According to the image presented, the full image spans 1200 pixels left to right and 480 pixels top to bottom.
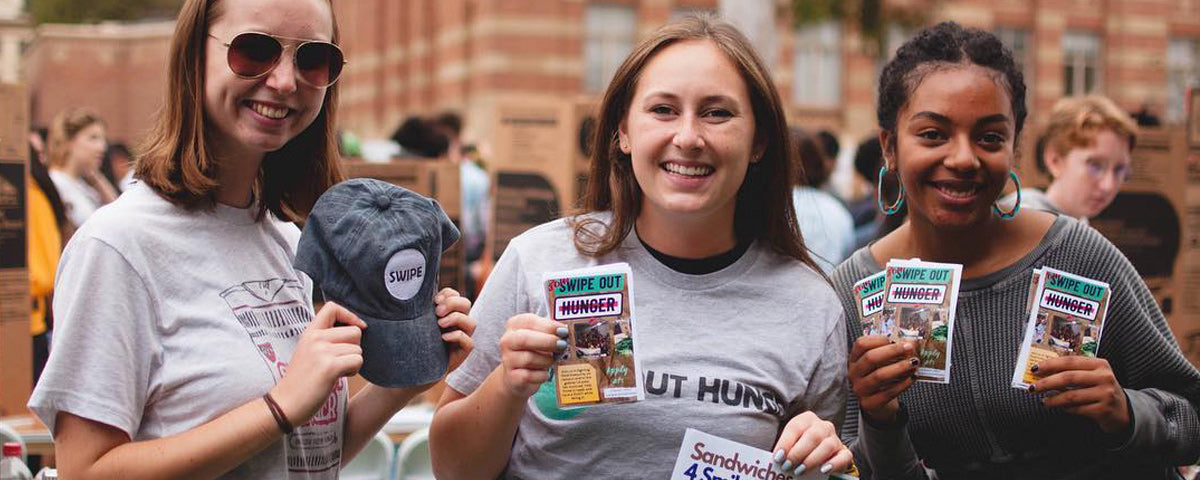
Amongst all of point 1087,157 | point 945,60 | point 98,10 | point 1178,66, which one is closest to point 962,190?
point 945,60

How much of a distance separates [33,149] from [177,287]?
14.8ft

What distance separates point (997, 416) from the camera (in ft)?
7.55

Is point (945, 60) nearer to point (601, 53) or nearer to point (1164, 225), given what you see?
point (1164, 225)

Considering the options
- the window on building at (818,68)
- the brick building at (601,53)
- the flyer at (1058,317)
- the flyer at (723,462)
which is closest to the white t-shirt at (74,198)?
the flyer at (723,462)

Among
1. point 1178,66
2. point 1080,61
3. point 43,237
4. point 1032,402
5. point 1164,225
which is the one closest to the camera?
point 1032,402

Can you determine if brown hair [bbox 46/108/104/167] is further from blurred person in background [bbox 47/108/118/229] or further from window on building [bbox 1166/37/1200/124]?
window on building [bbox 1166/37/1200/124]

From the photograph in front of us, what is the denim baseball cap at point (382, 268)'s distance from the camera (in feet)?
6.01

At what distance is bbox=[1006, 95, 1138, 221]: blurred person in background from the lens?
419 centimetres

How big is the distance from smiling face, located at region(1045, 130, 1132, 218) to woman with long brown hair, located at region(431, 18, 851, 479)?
2421 millimetres

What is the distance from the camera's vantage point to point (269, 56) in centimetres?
193

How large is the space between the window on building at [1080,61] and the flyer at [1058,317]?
23.8 metres

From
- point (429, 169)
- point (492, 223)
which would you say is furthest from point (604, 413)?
point (492, 223)

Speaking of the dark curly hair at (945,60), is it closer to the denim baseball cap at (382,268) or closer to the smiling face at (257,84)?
the denim baseball cap at (382,268)

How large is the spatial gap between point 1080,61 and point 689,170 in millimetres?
24750
